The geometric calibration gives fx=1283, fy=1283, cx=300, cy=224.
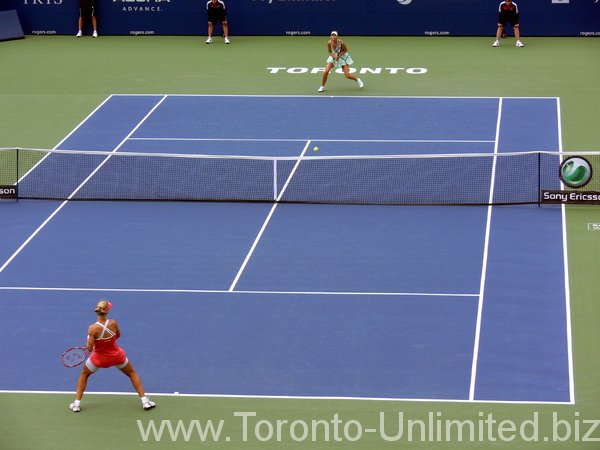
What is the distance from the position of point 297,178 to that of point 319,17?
14.3 meters

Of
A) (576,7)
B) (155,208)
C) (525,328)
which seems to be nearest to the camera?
(525,328)

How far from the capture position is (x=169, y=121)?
31.9m

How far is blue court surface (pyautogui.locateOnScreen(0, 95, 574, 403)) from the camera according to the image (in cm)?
1834

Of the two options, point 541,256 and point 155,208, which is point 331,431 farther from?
point 155,208

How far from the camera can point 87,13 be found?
4138 cm

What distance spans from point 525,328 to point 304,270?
14.6 ft

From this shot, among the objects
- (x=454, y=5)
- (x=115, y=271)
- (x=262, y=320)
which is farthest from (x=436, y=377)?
(x=454, y=5)

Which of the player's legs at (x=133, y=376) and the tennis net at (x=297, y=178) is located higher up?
the player's legs at (x=133, y=376)

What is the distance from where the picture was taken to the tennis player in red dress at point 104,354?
1650 cm

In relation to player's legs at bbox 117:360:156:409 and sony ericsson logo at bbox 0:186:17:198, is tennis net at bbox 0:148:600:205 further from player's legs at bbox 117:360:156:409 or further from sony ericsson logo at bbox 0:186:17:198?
player's legs at bbox 117:360:156:409

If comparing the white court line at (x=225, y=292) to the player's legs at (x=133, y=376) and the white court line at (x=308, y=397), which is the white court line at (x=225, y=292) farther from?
the player's legs at (x=133, y=376)

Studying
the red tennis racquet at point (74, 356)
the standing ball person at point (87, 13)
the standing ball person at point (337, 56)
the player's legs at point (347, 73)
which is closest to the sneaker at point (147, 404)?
the red tennis racquet at point (74, 356)

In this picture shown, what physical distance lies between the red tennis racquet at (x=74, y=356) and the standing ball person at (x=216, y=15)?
23.7 meters

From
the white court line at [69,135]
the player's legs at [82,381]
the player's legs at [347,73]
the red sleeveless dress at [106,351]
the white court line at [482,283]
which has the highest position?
the red sleeveless dress at [106,351]
